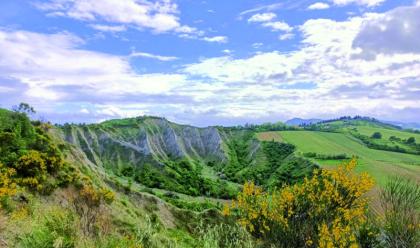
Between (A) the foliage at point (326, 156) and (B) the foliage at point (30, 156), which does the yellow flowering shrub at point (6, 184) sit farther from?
(A) the foliage at point (326, 156)

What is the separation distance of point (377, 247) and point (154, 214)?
141ft

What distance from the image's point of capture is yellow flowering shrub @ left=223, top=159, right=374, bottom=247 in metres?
24.3

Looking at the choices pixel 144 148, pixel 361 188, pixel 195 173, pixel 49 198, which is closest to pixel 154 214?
pixel 49 198

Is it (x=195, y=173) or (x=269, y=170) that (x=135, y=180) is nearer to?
(x=195, y=173)

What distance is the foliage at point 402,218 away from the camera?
92.1ft

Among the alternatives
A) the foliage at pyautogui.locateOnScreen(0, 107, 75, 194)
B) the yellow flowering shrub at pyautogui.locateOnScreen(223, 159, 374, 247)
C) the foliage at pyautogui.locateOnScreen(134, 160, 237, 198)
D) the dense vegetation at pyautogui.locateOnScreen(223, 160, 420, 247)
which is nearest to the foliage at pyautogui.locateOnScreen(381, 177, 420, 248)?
the dense vegetation at pyautogui.locateOnScreen(223, 160, 420, 247)

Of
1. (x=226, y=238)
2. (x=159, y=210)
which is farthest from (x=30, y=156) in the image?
(x=159, y=210)

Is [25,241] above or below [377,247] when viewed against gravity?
above

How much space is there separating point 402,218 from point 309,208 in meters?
7.82

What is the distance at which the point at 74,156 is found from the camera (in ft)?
203

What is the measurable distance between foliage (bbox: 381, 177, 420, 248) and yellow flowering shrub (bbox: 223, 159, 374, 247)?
457 cm

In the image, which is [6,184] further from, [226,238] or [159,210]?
[159,210]

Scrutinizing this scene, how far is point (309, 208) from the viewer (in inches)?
985

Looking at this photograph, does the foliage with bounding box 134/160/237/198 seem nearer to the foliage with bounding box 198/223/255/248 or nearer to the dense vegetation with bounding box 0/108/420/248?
the dense vegetation with bounding box 0/108/420/248
